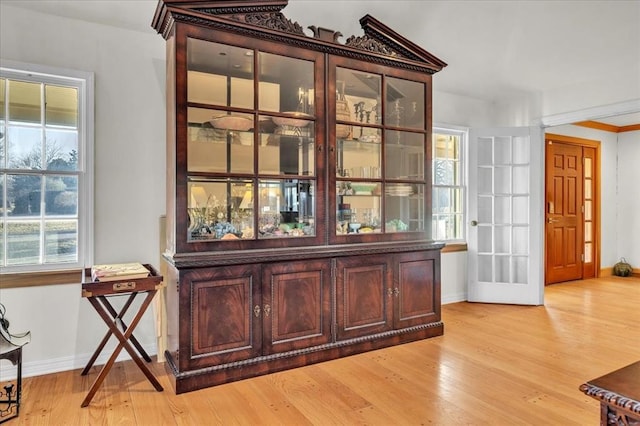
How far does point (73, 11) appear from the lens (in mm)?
2934

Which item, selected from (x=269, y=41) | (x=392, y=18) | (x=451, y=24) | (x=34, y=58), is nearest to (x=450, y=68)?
(x=451, y=24)

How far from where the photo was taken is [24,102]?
2.97 m

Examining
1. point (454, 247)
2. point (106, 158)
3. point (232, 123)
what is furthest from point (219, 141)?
point (454, 247)

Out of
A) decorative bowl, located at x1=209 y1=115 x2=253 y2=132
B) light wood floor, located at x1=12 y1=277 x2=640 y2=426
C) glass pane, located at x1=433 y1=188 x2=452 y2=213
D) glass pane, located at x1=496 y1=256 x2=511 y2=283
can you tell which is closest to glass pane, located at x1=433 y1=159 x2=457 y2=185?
glass pane, located at x1=433 y1=188 x2=452 y2=213

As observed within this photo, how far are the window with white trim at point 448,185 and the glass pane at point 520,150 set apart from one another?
619 mm

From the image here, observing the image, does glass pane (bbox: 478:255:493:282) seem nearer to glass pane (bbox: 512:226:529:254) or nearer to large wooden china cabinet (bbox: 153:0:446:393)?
glass pane (bbox: 512:226:529:254)

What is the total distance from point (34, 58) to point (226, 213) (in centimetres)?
174

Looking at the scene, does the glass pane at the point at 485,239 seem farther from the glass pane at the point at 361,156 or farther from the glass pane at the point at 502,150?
the glass pane at the point at 361,156

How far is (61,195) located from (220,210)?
123 cm

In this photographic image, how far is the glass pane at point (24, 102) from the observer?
2.93 meters

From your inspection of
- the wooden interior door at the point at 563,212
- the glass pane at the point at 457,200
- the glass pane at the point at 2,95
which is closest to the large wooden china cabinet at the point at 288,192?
the glass pane at the point at 2,95

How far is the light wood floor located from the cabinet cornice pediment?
7.98 ft

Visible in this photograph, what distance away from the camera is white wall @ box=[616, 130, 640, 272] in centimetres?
708

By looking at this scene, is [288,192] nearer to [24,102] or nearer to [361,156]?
[361,156]
